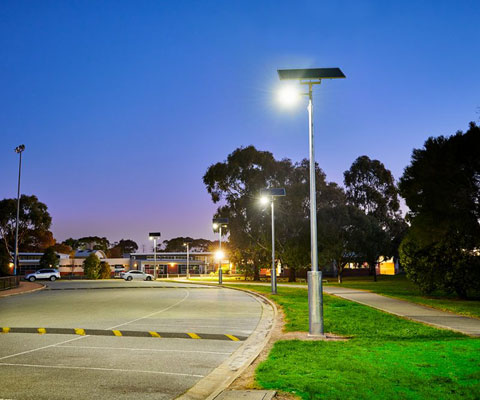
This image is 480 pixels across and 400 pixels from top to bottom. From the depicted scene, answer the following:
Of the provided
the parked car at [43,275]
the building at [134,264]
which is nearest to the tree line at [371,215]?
the parked car at [43,275]

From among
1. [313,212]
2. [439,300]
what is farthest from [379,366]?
[439,300]

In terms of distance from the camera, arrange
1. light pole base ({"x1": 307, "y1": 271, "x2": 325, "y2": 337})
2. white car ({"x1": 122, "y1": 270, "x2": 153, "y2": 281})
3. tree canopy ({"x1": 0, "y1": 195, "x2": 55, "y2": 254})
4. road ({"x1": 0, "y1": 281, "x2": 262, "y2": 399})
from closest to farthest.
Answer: road ({"x1": 0, "y1": 281, "x2": 262, "y2": 399})
light pole base ({"x1": 307, "y1": 271, "x2": 325, "y2": 337})
white car ({"x1": 122, "y1": 270, "x2": 153, "y2": 281})
tree canopy ({"x1": 0, "y1": 195, "x2": 55, "y2": 254})

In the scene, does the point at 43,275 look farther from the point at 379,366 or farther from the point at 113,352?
the point at 379,366

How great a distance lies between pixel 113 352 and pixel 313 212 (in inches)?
228

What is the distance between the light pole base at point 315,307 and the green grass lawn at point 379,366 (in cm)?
89

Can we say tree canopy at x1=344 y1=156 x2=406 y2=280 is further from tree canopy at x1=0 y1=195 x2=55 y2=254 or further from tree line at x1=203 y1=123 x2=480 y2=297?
tree canopy at x1=0 y1=195 x2=55 y2=254

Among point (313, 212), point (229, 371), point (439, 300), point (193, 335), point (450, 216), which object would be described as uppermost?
point (450, 216)

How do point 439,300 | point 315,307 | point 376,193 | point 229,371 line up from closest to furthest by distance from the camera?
1. point 229,371
2. point 315,307
3. point 439,300
4. point 376,193

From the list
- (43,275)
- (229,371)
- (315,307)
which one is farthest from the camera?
(43,275)

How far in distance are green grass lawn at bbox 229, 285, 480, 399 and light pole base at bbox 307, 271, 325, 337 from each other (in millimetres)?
888

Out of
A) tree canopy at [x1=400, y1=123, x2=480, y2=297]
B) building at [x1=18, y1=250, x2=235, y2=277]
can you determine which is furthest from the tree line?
building at [x1=18, y1=250, x2=235, y2=277]

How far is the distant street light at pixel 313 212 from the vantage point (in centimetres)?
1080

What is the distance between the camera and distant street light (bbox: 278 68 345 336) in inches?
425

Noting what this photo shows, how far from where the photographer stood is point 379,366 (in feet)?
23.8
